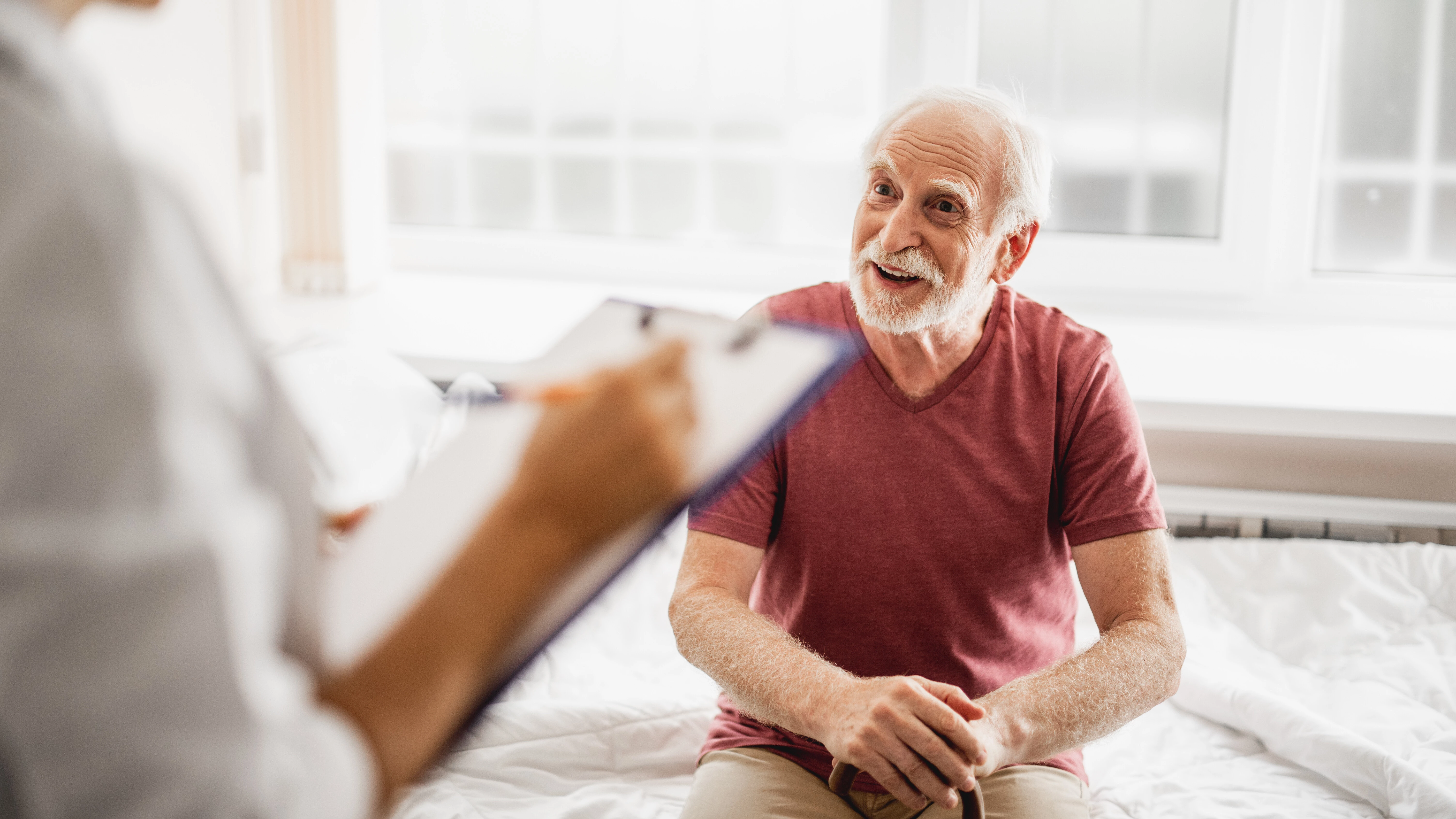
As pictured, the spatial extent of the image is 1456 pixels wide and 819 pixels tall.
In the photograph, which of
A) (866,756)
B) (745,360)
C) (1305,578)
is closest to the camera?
(745,360)

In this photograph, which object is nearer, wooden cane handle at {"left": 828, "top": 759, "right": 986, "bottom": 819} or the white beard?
wooden cane handle at {"left": 828, "top": 759, "right": 986, "bottom": 819}

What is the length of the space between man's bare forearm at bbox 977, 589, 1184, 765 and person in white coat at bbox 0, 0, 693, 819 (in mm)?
863

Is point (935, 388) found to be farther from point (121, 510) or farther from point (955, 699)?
point (121, 510)

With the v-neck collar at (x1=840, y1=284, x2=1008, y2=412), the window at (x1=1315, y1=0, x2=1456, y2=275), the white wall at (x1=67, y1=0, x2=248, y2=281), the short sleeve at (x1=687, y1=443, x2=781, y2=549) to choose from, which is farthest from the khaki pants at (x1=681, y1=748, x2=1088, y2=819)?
the window at (x1=1315, y1=0, x2=1456, y2=275)

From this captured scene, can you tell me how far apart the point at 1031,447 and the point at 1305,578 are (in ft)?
2.59

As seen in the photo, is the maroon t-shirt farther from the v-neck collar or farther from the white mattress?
the white mattress

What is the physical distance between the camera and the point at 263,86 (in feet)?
7.97

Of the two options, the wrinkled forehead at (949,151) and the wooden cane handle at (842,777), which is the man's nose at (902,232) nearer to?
the wrinkled forehead at (949,151)

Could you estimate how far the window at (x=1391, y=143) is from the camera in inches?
89.7

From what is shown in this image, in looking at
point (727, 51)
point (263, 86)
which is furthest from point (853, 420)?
point (263, 86)

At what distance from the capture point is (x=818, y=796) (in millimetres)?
1231

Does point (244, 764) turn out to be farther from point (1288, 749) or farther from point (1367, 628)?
point (1367, 628)

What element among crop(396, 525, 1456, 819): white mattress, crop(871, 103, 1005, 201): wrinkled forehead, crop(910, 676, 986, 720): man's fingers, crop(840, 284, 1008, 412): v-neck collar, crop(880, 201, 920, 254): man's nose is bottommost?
crop(396, 525, 1456, 819): white mattress

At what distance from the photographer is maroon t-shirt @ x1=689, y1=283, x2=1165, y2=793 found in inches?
51.9
